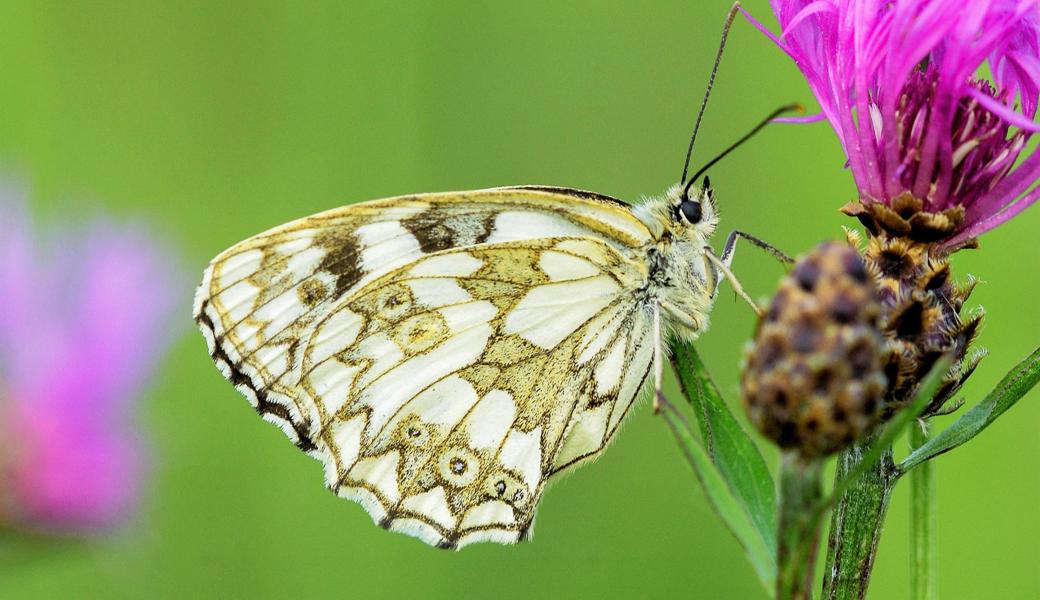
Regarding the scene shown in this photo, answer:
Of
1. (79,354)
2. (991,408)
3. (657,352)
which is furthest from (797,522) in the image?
(79,354)

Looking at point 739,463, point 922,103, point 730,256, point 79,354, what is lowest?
point 79,354

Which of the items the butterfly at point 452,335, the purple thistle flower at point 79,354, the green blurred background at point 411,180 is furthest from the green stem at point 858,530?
the purple thistle flower at point 79,354

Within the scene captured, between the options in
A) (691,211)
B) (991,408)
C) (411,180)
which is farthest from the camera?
(411,180)

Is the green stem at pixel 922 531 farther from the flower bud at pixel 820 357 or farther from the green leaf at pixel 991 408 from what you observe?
the flower bud at pixel 820 357

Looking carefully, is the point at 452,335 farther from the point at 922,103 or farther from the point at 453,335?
the point at 922,103

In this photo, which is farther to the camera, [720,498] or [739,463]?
→ [739,463]

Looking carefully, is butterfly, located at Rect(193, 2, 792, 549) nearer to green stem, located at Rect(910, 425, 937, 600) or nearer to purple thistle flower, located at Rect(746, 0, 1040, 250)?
purple thistle flower, located at Rect(746, 0, 1040, 250)

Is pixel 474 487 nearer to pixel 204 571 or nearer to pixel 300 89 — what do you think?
pixel 204 571

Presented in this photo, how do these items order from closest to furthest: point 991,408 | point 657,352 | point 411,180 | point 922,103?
1. point 991,408
2. point 922,103
3. point 657,352
4. point 411,180
